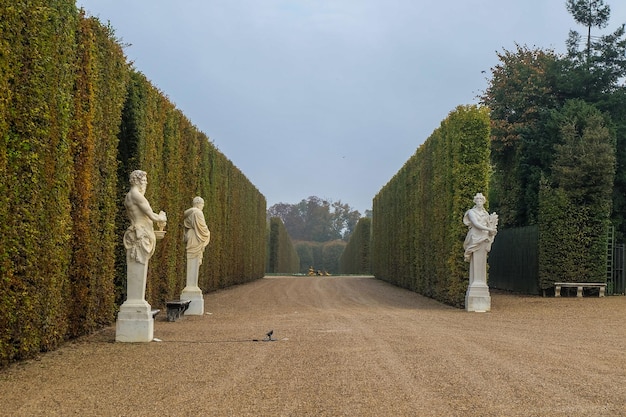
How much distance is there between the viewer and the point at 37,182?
6.47 metres

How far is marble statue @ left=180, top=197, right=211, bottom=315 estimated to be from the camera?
12.2m

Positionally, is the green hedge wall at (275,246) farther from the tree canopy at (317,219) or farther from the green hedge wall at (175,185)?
the tree canopy at (317,219)

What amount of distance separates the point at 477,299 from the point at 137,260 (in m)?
7.50

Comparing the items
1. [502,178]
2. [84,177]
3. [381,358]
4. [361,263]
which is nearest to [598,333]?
[381,358]

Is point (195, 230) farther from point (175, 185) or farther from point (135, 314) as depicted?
point (135, 314)

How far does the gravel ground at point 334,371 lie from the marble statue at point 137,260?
239mm

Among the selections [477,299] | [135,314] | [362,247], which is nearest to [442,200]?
[477,299]

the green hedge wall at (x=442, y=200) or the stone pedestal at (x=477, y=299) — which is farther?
the green hedge wall at (x=442, y=200)

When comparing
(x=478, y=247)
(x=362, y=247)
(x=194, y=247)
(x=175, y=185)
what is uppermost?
(x=175, y=185)

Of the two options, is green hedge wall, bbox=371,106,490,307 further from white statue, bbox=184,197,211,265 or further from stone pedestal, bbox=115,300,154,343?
stone pedestal, bbox=115,300,154,343

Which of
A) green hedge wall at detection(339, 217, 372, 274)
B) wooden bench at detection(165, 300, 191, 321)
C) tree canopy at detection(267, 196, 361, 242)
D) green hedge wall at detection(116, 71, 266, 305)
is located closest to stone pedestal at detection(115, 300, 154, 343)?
green hedge wall at detection(116, 71, 266, 305)

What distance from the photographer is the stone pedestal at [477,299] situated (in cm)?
1289

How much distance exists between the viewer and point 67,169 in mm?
7387

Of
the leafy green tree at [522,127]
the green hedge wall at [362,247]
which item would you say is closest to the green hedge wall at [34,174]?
the leafy green tree at [522,127]
